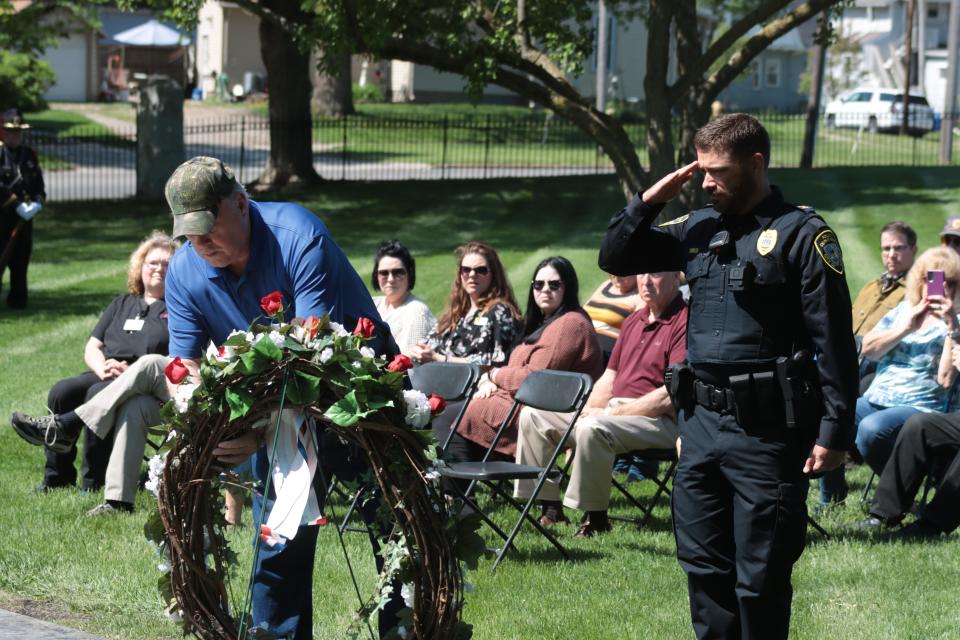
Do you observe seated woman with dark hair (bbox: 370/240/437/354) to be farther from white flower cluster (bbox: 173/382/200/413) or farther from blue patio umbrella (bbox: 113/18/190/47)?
blue patio umbrella (bbox: 113/18/190/47)

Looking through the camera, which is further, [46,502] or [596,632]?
[46,502]

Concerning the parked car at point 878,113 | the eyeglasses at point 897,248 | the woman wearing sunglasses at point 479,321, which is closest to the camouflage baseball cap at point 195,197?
the woman wearing sunglasses at point 479,321

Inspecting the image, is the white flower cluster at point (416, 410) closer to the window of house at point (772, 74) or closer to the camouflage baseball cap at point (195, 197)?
the camouflage baseball cap at point (195, 197)

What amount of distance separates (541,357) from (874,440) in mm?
1973

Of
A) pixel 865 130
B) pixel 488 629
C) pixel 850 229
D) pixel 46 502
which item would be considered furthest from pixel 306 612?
pixel 865 130

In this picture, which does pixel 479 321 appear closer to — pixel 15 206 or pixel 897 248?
pixel 897 248

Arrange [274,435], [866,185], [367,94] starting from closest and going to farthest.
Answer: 1. [274,435]
2. [866,185]
3. [367,94]

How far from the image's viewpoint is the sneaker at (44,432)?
25.4ft

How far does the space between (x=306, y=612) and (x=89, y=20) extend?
2277 centimetres

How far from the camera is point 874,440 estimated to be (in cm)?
748

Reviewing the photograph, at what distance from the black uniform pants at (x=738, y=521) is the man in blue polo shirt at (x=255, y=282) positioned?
43.3 inches

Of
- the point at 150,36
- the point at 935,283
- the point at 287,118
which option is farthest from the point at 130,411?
the point at 150,36

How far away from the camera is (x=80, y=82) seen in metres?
53.1

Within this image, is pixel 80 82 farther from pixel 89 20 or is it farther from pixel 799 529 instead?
pixel 799 529
